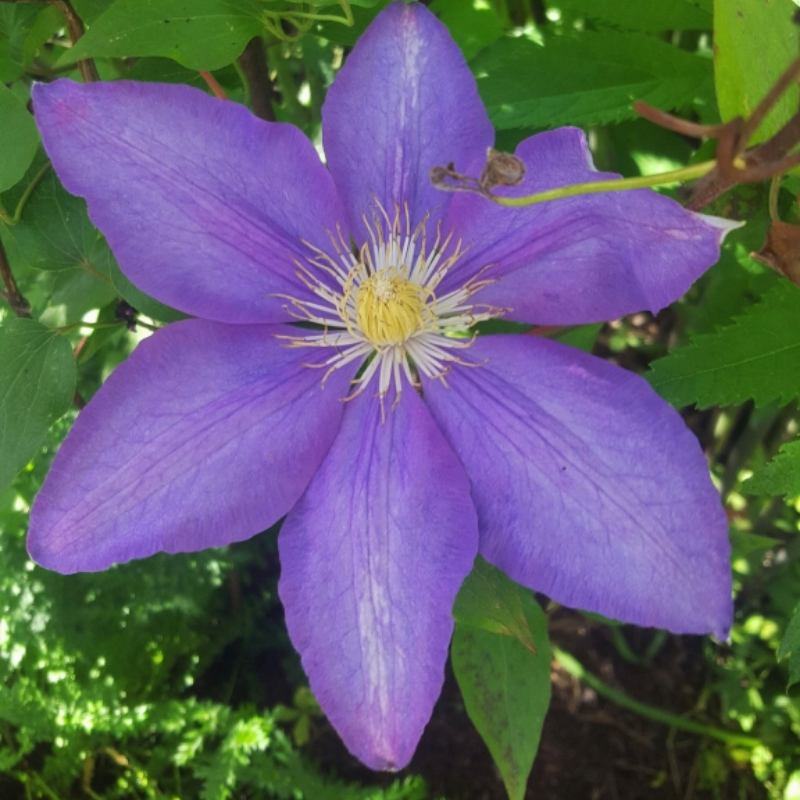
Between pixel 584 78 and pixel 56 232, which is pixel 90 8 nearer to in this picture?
pixel 56 232

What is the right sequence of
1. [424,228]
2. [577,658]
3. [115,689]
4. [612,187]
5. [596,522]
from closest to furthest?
[612,187] < [596,522] < [424,228] < [115,689] < [577,658]

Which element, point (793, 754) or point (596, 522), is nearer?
point (596, 522)

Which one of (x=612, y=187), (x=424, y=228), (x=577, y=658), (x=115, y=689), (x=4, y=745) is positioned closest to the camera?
(x=612, y=187)

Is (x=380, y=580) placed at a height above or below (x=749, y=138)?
below

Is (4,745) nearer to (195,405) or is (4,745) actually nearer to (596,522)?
(195,405)

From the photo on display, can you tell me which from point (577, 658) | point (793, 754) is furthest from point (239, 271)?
point (793, 754)

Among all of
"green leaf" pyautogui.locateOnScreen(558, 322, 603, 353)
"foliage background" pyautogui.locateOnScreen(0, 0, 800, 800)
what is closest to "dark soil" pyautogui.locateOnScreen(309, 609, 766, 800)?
"foliage background" pyautogui.locateOnScreen(0, 0, 800, 800)

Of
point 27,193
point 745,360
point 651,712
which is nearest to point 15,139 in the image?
point 27,193
